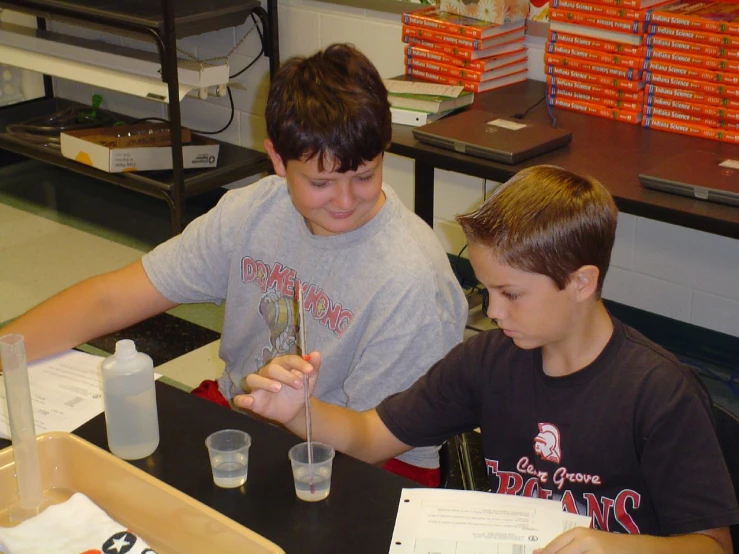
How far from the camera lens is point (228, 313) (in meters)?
1.60

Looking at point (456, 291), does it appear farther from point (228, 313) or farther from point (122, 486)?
point (122, 486)

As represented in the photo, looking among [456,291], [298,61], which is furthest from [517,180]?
[298,61]

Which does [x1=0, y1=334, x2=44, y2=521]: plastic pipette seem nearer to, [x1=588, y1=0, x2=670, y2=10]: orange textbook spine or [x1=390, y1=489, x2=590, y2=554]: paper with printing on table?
[x1=390, y1=489, x2=590, y2=554]: paper with printing on table

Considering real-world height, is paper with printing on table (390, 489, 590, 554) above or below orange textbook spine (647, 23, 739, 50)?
below

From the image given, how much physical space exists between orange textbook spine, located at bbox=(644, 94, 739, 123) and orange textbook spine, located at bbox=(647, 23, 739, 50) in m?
0.13

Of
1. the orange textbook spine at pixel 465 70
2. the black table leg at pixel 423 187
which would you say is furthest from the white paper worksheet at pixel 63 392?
the orange textbook spine at pixel 465 70

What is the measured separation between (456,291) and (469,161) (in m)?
0.70

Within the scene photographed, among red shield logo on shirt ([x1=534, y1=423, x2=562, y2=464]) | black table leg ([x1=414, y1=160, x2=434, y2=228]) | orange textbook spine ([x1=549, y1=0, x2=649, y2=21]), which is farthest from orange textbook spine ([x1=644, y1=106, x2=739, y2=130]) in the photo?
red shield logo on shirt ([x1=534, y1=423, x2=562, y2=464])

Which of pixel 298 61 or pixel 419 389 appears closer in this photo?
pixel 419 389

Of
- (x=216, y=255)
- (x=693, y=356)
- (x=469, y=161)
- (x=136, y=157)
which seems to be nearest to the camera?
(x=216, y=255)

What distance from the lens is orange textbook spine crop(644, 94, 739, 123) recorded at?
216 centimetres

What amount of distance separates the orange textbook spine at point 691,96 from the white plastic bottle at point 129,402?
1508 millimetres

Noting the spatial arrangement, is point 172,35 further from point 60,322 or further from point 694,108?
point 60,322

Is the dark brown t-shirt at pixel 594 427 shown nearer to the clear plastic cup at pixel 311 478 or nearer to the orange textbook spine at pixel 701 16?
the clear plastic cup at pixel 311 478
